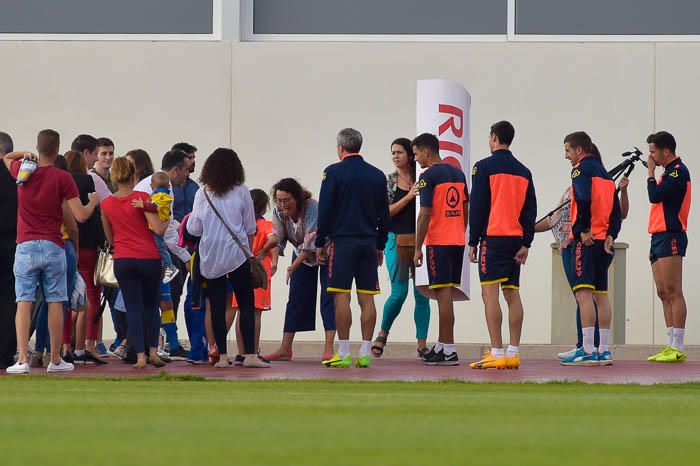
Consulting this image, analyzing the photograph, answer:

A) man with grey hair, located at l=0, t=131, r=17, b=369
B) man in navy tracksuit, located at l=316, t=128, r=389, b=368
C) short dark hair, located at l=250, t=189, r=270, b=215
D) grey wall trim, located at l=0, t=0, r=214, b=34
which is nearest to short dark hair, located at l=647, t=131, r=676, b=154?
man in navy tracksuit, located at l=316, t=128, r=389, b=368

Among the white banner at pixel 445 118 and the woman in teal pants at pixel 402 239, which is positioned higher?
the white banner at pixel 445 118

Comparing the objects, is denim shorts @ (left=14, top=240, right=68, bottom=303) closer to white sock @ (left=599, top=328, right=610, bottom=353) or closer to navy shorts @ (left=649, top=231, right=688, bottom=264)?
white sock @ (left=599, top=328, right=610, bottom=353)

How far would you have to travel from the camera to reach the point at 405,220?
42.4 ft

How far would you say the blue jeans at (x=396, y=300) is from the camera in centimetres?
1304

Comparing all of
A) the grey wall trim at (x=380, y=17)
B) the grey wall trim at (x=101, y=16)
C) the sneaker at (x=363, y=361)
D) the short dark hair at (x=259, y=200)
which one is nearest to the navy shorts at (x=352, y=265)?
the sneaker at (x=363, y=361)

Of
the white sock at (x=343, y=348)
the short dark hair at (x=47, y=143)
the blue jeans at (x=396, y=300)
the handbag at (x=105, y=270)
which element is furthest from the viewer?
the blue jeans at (x=396, y=300)

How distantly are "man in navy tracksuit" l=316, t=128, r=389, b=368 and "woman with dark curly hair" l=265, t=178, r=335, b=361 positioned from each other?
30.1 inches

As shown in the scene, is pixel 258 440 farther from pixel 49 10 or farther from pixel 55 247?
pixel 49 10

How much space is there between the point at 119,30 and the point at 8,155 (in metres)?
7.59

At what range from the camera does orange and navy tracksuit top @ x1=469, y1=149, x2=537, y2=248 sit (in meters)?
11.6

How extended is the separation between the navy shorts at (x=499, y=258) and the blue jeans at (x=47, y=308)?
10.7ft

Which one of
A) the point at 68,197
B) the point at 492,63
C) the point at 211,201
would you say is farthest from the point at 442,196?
the point at 492,63

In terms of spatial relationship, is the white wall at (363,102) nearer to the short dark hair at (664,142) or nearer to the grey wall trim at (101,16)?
the grey wall trim at (101,16)

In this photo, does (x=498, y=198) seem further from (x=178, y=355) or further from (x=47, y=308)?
(x=47, y=308)
